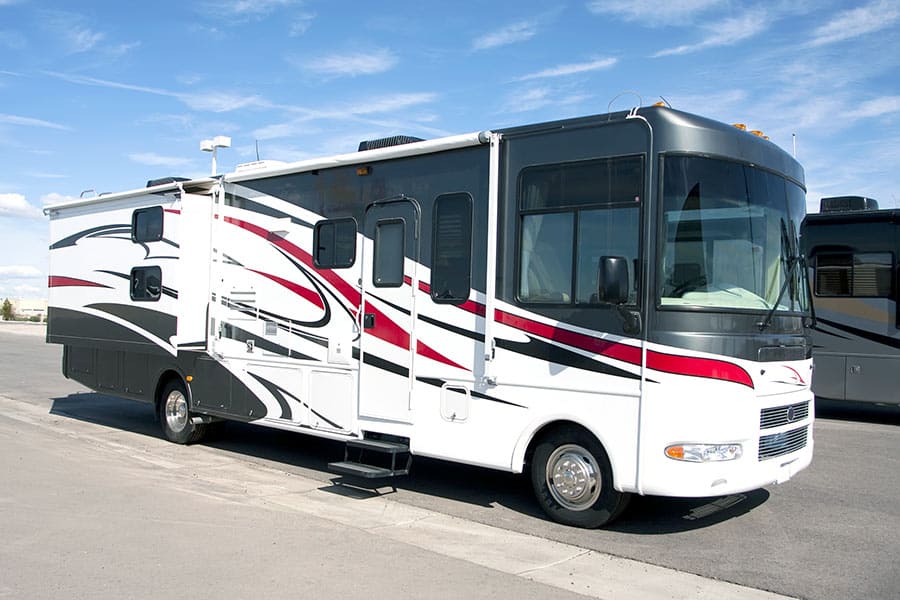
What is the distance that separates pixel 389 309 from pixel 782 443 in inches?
147

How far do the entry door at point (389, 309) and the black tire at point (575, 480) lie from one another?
5.02 ft

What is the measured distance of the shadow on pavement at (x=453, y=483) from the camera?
732 centimetres

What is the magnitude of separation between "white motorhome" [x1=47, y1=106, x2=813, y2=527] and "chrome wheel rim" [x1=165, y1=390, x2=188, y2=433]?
123cm

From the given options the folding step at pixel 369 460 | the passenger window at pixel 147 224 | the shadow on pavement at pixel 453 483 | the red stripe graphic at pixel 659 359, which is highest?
the passenger window at pixel 147 224

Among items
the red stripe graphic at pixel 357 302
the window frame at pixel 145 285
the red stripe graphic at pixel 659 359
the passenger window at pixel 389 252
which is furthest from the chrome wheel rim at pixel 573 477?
the window frame at pixel 145 285

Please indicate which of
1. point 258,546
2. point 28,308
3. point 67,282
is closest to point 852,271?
point 258,546

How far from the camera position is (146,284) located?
11.0m

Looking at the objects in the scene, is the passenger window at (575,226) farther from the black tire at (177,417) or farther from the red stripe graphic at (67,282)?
the red stripe graphic at (67,282)

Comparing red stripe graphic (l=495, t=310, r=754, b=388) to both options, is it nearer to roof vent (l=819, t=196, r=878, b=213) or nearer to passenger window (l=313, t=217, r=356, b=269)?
passenger window (l=313, t=217, r=356, b=269)

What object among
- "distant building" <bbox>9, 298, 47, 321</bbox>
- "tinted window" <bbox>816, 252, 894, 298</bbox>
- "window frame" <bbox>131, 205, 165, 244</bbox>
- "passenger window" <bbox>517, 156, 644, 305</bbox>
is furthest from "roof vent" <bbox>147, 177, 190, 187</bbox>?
"distant building" <bbox>9, 298, 47, 321</bbox>

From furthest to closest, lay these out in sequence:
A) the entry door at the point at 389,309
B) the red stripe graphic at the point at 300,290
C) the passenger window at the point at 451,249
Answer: the red stripe graphic at the point at 300,290 < the entry door at the point at 389,309 < the passenger window at the point at 451,249

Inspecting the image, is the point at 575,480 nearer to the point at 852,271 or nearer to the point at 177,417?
the point at 177,417

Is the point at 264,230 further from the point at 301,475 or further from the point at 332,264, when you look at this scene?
the point at 301,475

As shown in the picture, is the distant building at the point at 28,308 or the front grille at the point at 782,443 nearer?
the front grille at the point at 782,443
